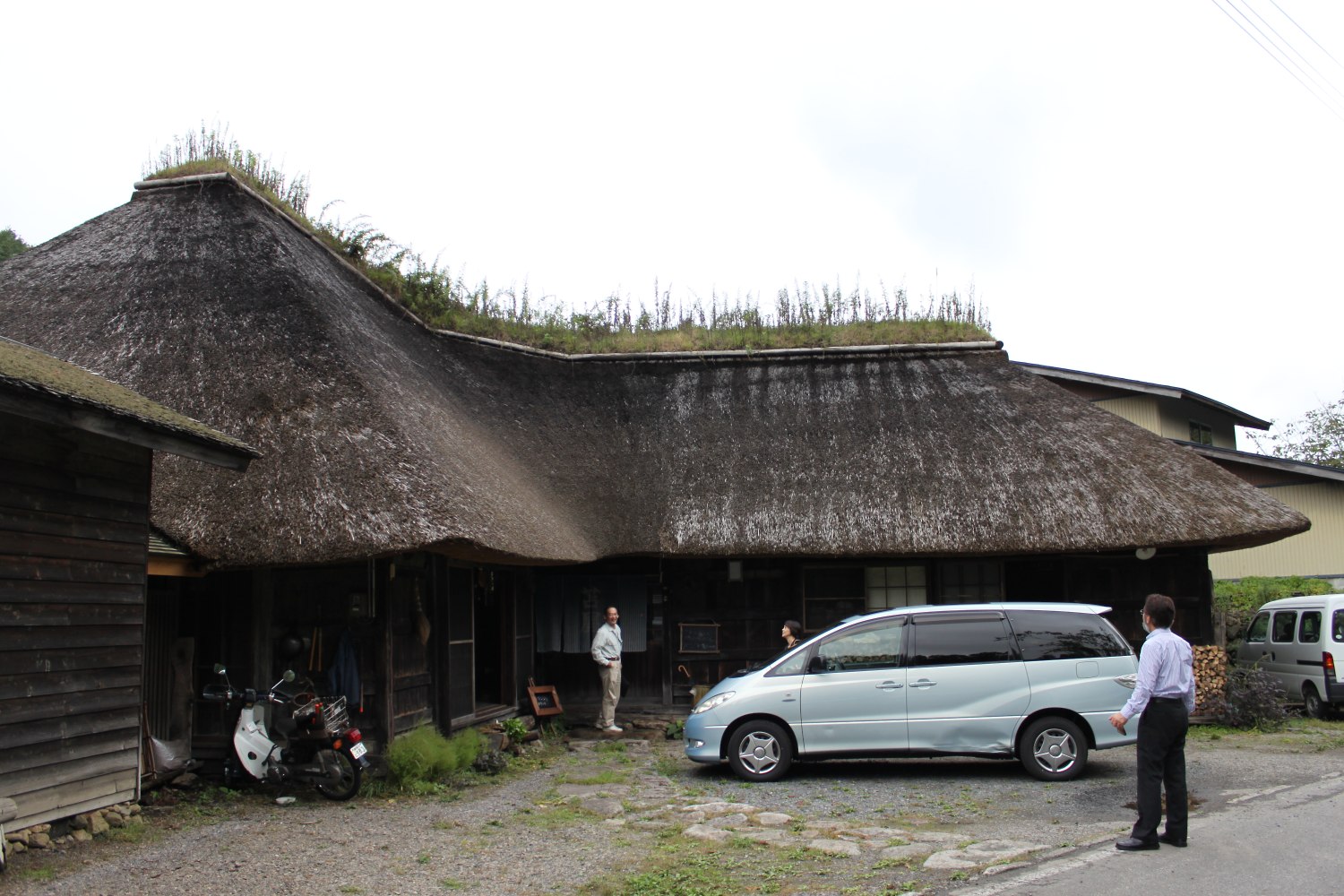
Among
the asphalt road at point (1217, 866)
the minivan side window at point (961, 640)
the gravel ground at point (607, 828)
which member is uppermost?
the minivan side window at point (961, 640)

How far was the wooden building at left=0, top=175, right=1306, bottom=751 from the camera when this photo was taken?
31.9 feet

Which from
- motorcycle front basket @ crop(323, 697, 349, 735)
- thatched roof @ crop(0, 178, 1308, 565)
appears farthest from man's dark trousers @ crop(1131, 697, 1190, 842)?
motorcycle front basket @ crop(323, 697, 349, 735)

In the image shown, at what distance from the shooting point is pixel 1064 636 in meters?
9.69

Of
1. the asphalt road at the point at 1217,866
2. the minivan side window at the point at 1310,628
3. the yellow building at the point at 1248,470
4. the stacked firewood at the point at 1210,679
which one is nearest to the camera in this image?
the asphalt road at the point at 1217,866

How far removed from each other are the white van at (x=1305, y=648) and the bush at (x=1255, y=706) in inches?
25.9

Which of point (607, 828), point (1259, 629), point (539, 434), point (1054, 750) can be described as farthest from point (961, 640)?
point (1259, 629)

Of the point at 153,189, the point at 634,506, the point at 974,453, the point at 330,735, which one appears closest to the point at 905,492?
the point at 974,453

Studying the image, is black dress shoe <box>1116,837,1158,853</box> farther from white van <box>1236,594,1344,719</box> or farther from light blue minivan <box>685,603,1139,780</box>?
white van <box>1236,594,1344,719</box>

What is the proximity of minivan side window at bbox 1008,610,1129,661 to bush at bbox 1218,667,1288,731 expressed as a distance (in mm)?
4890

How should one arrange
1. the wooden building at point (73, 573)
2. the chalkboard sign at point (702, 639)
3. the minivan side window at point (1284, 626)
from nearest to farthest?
1. the wooden building at point (73, 573)
2. the minivan side window at point (1284, 626)
3. the chalkboard sign at point (702, 639)

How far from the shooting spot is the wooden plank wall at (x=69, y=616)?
6.91 metres

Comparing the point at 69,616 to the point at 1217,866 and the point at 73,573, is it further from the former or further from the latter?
the point at 1217,866

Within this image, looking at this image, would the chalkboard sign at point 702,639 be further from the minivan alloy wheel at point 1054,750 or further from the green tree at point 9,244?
the green tree at point 9,244

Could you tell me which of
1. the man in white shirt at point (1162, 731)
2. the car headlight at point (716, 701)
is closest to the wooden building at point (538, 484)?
the car headlight at point (716, 701)
